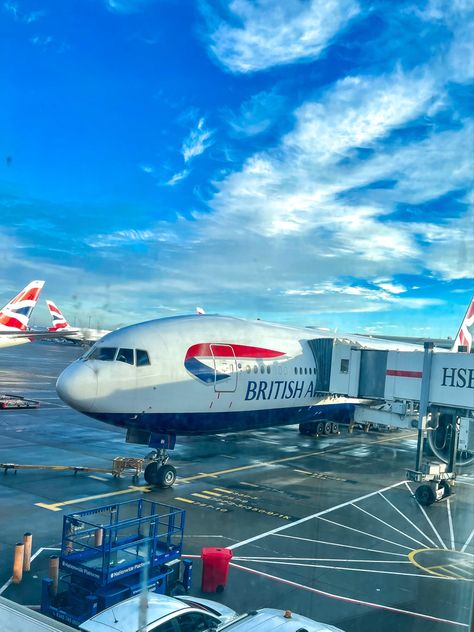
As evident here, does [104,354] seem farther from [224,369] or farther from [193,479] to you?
[193,479]

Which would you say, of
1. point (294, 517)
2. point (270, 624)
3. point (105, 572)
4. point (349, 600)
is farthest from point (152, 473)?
point (270, 624)

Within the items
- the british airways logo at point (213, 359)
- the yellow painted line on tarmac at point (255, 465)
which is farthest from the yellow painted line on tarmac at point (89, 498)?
the british airways logo at point (213, 359)

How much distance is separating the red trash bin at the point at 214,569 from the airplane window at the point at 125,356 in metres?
5.19

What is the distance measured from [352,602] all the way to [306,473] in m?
7.78

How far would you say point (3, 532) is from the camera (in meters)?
8.80

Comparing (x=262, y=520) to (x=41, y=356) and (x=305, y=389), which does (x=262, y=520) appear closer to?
(x=305, y=389)

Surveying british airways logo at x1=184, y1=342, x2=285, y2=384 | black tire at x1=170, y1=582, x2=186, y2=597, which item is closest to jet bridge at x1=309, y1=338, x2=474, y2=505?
british airways logo at x1=184, y1=342, x2=285, y2=384

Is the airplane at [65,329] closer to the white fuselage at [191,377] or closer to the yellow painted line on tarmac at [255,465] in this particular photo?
the white fuselage at [191,377]

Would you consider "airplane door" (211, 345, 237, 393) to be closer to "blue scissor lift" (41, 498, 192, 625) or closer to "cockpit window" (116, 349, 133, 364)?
"cockpit window" (116, 349, 133, 364)

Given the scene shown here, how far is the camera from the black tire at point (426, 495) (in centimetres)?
1135

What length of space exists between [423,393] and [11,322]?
11.0 meters

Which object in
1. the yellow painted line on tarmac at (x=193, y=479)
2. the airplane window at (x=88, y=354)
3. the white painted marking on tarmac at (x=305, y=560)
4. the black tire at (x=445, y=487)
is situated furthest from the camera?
the black tire at (x=445, y=487)

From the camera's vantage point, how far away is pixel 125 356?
11.3m

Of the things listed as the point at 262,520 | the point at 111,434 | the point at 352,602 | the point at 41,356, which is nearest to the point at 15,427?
the point at 111,434
